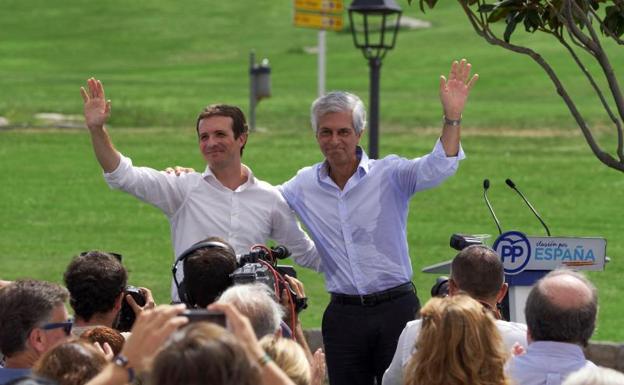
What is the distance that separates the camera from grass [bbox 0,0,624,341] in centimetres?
1942

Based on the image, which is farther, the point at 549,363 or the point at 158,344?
the point at 549,363

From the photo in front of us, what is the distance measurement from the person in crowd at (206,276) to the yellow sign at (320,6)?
1264 inches

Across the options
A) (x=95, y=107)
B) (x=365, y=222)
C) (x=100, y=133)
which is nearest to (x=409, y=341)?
(x=365, y=222)

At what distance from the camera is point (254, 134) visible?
3291 centimetres

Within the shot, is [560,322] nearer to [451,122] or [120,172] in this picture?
[451,122]

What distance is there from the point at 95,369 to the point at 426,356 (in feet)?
3.72

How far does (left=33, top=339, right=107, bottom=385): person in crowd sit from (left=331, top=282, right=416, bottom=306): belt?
3.06 meters

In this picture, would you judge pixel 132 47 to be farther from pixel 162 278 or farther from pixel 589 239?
pixel 589 239

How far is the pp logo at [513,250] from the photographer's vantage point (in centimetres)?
814

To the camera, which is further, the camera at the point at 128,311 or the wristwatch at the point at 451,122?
the wristwatch at the point at 451,122

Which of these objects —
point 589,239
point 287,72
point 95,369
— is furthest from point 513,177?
point 287,72

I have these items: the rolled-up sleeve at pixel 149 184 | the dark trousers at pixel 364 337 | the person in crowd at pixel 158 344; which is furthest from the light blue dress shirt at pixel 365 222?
the person in crowd at pixel 158 344

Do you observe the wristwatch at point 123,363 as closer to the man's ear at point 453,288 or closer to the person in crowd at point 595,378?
the person in crowd at point 595,378

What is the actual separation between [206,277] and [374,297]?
1.69 meters
